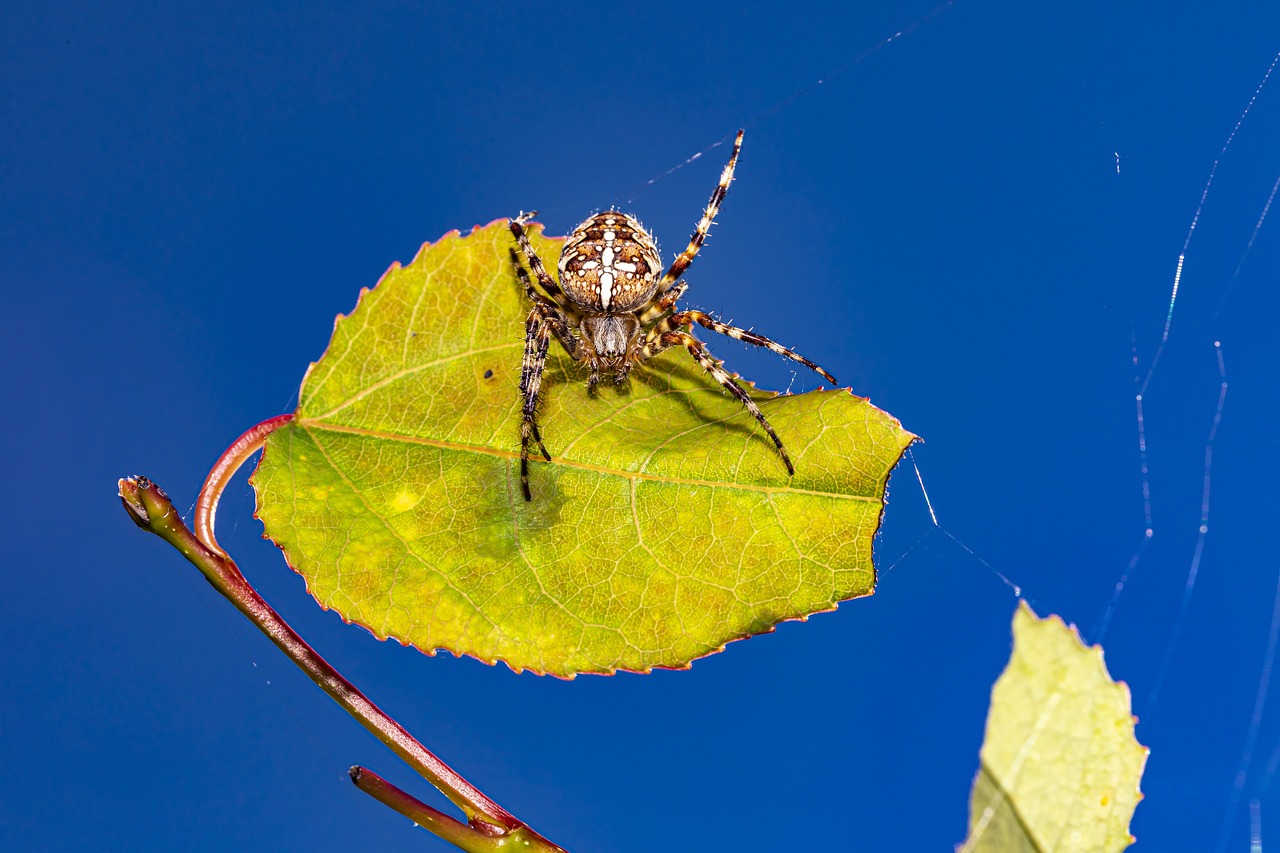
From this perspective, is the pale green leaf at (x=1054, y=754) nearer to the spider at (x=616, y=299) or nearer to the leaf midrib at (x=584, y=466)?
the leaf midrib at (x=584, y=466)

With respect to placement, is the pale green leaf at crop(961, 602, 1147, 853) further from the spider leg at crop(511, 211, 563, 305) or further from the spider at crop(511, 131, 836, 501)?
the spider leg at crop(511, 211, 563, 305)

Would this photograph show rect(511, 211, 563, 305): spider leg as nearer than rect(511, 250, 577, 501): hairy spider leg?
No

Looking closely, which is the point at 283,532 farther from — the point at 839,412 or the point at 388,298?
the point at 839,412

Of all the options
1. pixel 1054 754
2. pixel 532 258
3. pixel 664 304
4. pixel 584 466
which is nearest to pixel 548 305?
pixel 532 258

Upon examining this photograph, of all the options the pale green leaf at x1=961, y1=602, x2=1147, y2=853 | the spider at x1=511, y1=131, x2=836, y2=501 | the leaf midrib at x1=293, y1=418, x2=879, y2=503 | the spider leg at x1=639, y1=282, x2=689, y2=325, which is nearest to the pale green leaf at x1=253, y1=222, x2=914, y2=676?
the leaf midrib at x1=293, y1=418, x2=879, y2=503

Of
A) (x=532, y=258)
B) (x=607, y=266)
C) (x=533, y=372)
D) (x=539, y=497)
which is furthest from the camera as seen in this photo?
(x=607, y=266)

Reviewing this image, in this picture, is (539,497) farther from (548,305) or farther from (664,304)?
(664,304)
